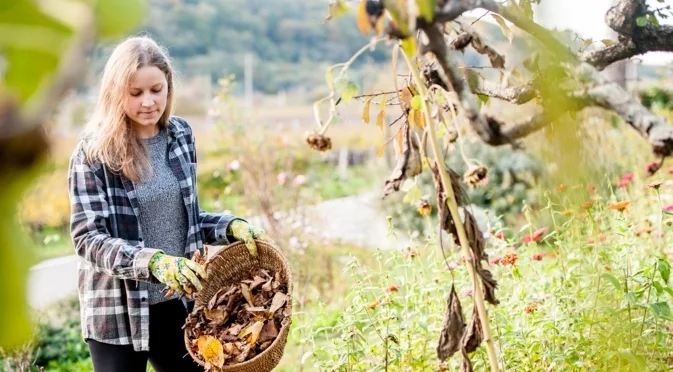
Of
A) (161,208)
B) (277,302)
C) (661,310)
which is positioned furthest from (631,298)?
(161,208)

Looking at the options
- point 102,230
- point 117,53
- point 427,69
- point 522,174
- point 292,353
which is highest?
point 117,53

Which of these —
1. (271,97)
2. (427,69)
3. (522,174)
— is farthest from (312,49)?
(427,69)

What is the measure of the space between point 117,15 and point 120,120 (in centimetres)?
187

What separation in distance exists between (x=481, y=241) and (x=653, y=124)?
0.52m

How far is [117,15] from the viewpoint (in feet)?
0.70

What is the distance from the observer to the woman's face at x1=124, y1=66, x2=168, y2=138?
196cm

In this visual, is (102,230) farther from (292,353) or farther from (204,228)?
(292,353)

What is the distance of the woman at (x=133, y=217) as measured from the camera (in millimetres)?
1884

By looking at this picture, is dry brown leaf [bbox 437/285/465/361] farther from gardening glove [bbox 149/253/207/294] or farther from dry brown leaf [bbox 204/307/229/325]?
dry brown leaf [bbox 204/307/229/325]

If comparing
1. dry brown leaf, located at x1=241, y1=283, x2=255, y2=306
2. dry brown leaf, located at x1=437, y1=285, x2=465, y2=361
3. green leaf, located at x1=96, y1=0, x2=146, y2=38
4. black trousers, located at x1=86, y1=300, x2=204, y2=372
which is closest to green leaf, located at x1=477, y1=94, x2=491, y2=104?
dry brown leaf, located at x1=437, y1=285, x2=465, y2=361

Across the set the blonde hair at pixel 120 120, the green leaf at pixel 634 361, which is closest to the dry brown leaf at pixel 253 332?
the blonde hair at pixel 120 120

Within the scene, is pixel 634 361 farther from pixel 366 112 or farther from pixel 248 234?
pixel 248 234

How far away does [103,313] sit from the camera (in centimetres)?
198

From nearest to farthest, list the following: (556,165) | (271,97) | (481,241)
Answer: (556,165), (481,241), (271,97)
